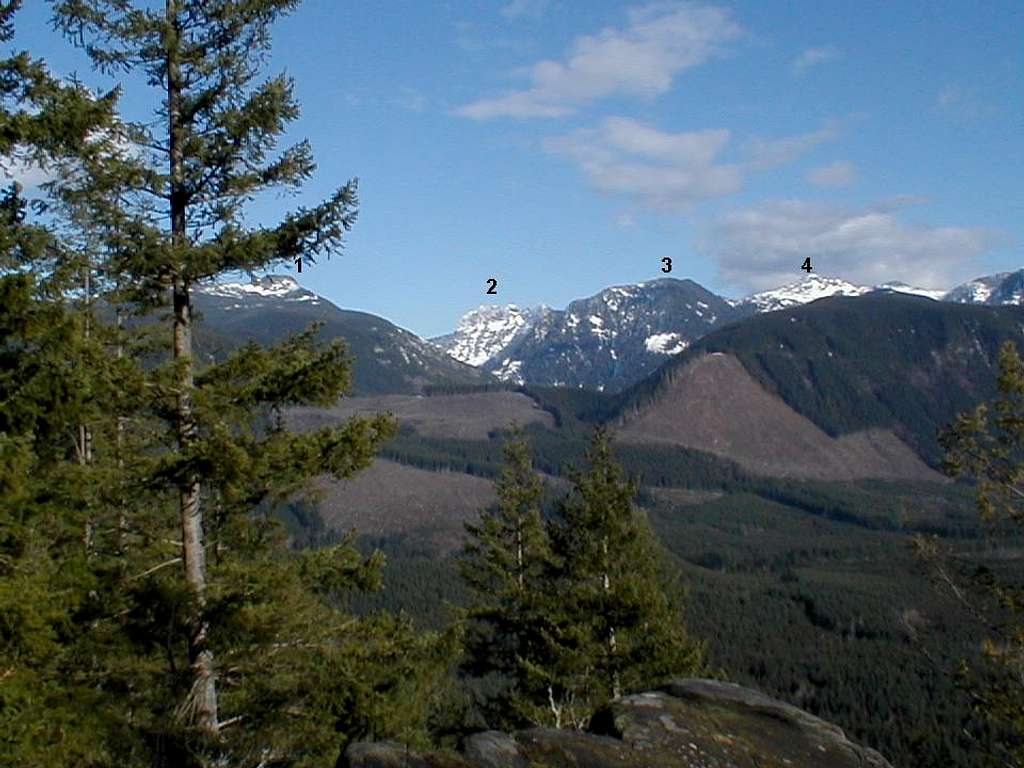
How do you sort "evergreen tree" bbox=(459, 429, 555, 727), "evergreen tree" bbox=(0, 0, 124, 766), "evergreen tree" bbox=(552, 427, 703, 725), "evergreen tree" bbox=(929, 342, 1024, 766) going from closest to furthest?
"evergreen tree" bbox=(0, 0, 124, 766), "evergreen tree" bbox=(929, 342, 1024, 766), "evergreen tree" bbox=(552, 427, 703, 725), "evergreen tree" bbox=(459, 429, 555, 727)

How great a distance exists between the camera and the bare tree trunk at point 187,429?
41.0 ft

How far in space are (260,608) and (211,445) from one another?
2.68m

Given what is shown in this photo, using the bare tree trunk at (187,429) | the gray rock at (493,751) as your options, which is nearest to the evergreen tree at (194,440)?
the bare tree trunk at (187,429)

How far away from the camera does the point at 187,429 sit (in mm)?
12664

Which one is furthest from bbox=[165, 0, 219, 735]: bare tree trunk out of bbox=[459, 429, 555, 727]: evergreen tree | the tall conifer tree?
bbox=[459, 429, 555, 727]: evergreen tree

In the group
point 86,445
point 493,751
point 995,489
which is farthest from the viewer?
point 86,445

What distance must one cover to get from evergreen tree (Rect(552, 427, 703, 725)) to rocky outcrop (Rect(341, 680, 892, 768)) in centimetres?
1459

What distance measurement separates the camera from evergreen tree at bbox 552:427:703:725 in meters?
27.5

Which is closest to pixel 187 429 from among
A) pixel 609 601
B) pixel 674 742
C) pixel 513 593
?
pixel 674 742

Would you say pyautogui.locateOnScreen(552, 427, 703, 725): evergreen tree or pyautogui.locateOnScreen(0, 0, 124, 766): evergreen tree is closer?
pyautogui.locateOnScreen(0, 0, 124, 766): evergreen tree

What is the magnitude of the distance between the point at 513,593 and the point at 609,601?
3693 mm

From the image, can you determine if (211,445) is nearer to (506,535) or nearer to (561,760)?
(561,760)

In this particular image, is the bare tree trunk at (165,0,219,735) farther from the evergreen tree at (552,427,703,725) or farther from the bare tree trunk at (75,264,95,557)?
the evergreen tree at (552,427,703,725)

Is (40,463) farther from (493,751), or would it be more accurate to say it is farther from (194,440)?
(493,751)
